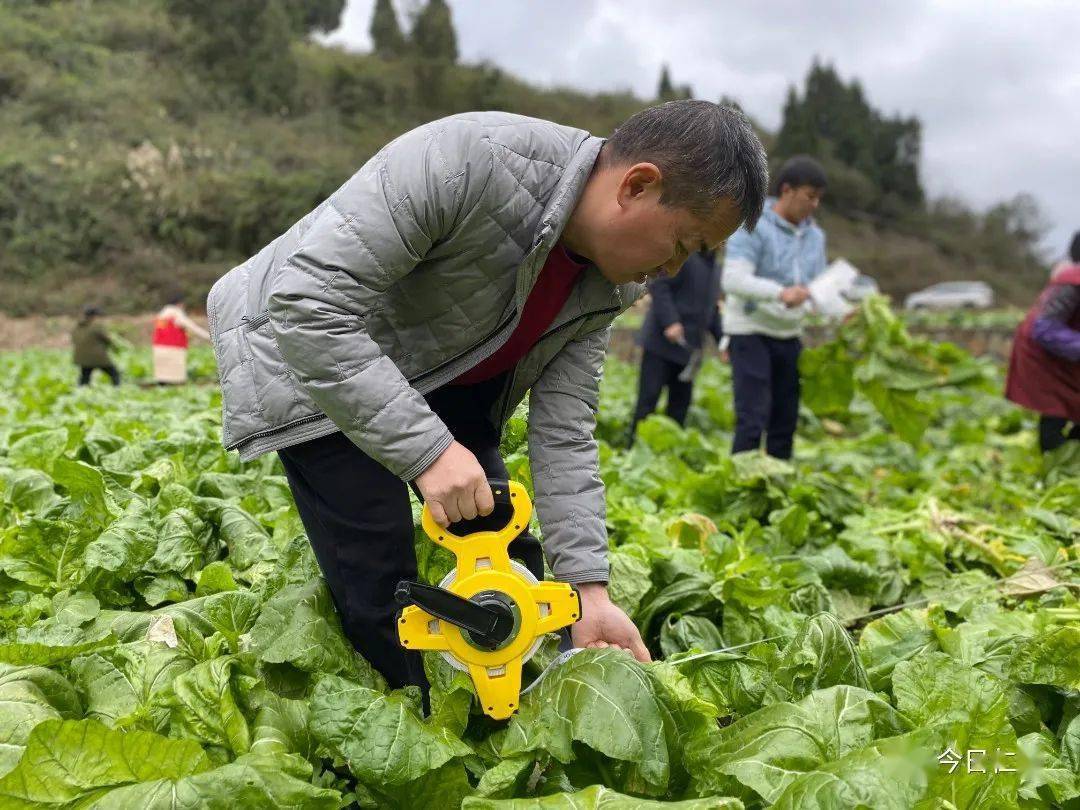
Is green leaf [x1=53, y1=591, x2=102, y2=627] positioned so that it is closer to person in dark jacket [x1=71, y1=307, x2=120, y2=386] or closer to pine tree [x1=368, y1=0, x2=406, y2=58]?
person in dark jacket [x1=71, y1=307, x2=120, y2=386]

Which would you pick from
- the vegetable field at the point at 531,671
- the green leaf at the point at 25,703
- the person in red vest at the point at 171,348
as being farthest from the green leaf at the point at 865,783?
the person in red vest at the point at 171,348

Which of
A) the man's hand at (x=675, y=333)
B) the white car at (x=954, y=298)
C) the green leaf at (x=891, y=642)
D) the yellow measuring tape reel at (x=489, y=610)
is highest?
the man's hand at (x=675, y=333)

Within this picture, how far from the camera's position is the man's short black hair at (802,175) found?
5129 millimetres

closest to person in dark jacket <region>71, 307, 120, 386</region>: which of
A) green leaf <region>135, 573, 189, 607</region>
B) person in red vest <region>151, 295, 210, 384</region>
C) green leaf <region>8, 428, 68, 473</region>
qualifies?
person in red vest <region>151, 295, 210, 384</region>

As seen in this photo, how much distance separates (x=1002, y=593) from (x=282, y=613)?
7.87ft

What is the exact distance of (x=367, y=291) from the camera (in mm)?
1761

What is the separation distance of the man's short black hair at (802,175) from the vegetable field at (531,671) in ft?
6.91

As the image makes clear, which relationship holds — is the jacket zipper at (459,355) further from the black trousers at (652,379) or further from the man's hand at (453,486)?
the black trousers at (652,379)

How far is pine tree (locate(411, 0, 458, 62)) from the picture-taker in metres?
47.4

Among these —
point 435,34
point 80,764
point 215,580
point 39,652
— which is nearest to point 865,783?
point 80,764

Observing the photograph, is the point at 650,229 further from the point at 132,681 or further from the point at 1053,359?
the point at 1053,359

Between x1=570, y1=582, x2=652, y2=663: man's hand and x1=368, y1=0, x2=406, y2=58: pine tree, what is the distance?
5225 cm

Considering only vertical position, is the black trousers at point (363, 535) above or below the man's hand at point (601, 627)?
above

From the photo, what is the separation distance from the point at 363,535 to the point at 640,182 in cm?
97
